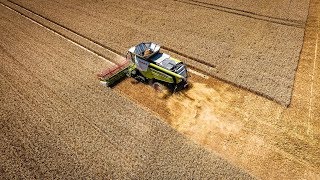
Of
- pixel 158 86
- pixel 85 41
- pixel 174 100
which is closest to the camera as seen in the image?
pixel 174 100

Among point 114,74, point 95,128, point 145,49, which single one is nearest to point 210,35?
point 145,49

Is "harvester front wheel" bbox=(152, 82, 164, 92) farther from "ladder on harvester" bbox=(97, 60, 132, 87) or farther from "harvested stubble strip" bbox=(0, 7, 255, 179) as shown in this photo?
"ladder on harvester" bbox=(97, 60, 132, 87)

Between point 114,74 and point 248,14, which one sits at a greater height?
point 114,74

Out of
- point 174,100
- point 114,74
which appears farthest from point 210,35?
point 114,74

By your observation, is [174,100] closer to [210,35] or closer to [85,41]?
[210,35]

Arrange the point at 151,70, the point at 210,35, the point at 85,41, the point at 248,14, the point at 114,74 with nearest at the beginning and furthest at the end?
1. the point at 151,70
2. the point at 114,74
3. the point at 210,35
4. the point at 85,41
5. the point at 248,14

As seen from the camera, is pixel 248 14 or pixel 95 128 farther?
pixel 248 14

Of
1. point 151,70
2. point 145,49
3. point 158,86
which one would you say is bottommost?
point 158,86

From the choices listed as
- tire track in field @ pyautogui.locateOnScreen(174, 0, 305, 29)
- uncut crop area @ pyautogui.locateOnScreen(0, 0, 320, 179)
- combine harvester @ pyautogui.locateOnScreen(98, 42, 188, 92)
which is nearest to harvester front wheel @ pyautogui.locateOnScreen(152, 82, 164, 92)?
combine harvester @ pyautogui.locateOnScreen(98, 42, 188, 92)
